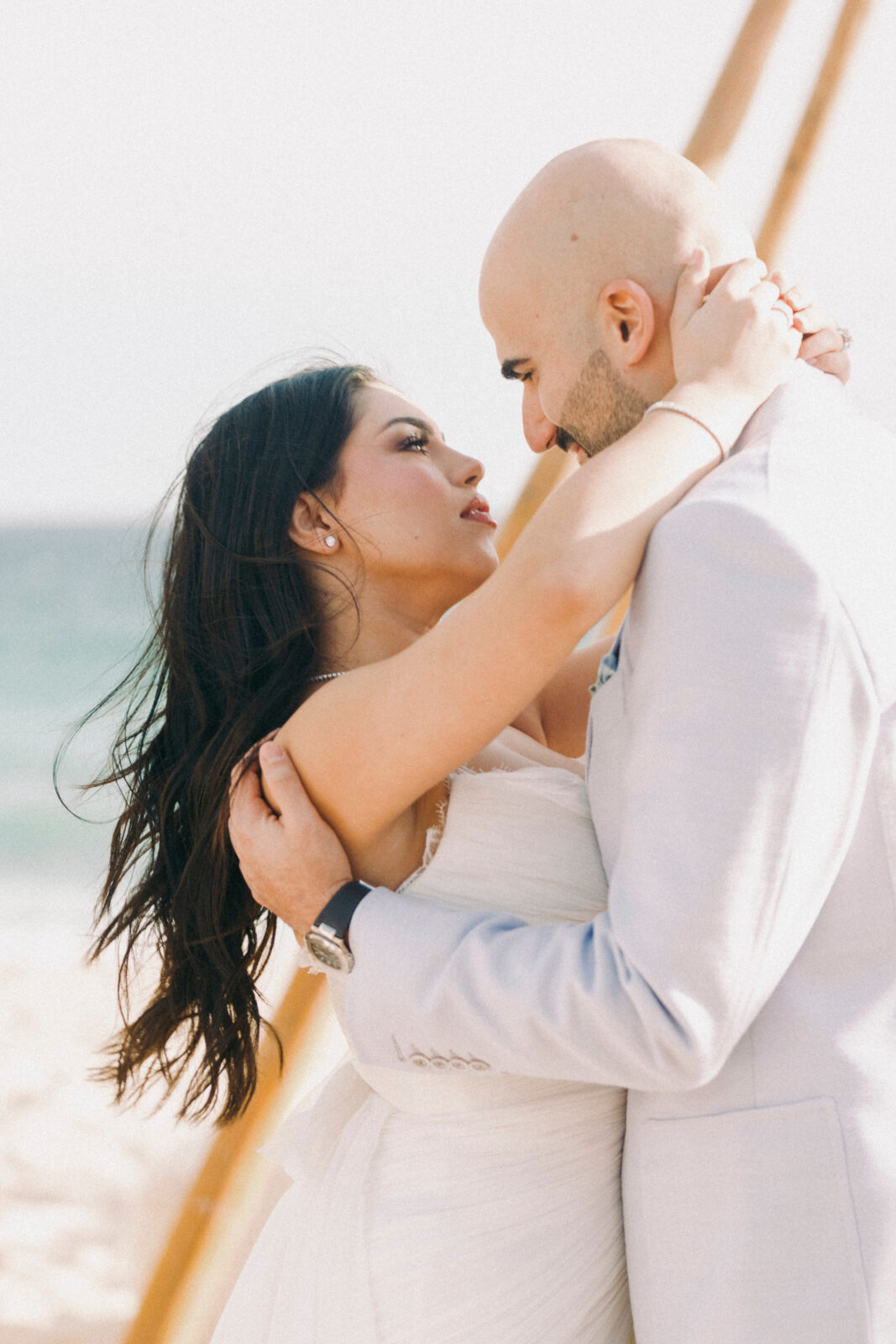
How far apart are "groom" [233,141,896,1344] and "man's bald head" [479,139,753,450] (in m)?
0.29

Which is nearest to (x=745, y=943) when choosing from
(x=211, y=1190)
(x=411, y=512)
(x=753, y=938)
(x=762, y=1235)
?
(x=753, y=938)

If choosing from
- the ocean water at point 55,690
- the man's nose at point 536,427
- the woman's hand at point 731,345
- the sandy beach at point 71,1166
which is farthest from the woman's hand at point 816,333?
the sandy beach at point 71,1166

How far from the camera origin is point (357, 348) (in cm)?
259

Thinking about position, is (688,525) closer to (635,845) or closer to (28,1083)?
(635,845)

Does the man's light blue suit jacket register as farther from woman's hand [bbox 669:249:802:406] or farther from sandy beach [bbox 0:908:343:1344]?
sandy beach [bbox 0:908:343:1344]

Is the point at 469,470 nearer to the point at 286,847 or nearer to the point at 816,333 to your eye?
the point at 816,333

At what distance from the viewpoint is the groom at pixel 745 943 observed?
1.26m

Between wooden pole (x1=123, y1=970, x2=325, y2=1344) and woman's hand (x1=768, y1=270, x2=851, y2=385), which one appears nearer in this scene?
woman's hand (x1=768, y1=270, x2=851, y2=385)

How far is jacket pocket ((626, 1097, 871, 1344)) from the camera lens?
4.31ft

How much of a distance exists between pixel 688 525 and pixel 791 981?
0.52m

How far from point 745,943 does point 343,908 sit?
601 millimetres

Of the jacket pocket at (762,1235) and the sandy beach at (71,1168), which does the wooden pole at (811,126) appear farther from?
the sandy beach at (71,1168)

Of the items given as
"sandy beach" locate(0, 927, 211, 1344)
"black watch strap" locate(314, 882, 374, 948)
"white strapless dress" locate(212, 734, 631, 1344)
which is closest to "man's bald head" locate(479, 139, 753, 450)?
"white strapless dress" locate(212, 734, 631, 1344)

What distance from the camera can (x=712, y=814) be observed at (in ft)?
4.13
